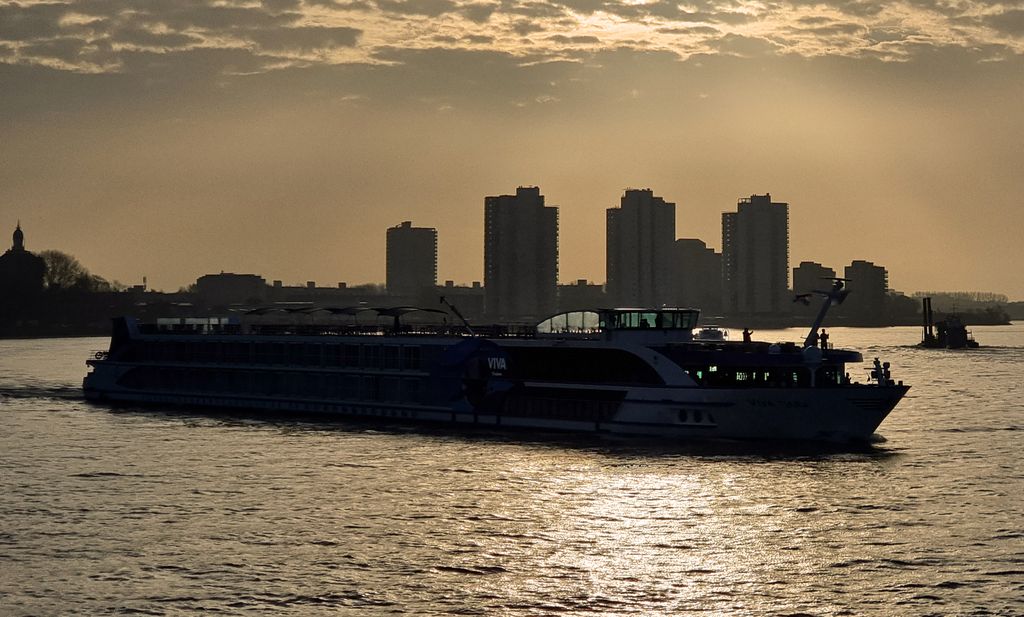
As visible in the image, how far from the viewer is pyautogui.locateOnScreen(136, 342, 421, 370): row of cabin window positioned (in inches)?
3125

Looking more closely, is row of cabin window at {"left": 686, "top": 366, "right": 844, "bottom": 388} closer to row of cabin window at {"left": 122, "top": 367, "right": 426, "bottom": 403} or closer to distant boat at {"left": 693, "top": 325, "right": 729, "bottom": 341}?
distant boat at {"left": 693, "top": 325, "right": 729, "bottom": 341}

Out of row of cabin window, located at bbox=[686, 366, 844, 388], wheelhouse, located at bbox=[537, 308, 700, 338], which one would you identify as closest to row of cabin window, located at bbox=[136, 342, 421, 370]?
wheelhouse, located at bbox=[537, 308, 700, 338]

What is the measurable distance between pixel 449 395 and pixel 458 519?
1160 inches

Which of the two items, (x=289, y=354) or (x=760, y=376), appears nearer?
(x=760, y=376)

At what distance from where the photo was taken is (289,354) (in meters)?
86.5

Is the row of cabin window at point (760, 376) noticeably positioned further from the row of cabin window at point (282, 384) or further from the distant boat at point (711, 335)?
the row of cabin window at point (282, 384)

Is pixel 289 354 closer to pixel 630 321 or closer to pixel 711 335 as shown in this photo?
pixel 630 321

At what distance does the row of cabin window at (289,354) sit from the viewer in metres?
79.4

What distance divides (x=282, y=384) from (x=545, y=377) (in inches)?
957

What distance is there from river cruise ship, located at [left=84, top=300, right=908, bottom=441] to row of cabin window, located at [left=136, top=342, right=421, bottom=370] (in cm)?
10

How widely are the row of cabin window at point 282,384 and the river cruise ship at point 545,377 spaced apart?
3.8 inches

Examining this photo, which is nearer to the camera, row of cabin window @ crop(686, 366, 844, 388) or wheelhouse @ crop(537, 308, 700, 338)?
row of cabin window @ crop(686, 366, 844, 388)

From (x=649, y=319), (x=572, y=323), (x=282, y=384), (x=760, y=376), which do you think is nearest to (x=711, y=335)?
(x=649, y=319)

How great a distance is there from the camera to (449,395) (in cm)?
7494
